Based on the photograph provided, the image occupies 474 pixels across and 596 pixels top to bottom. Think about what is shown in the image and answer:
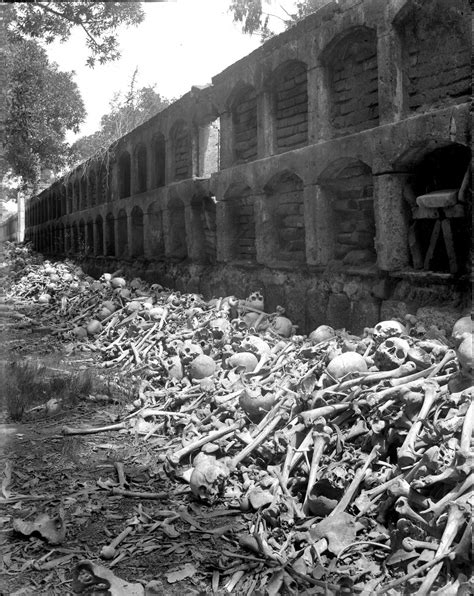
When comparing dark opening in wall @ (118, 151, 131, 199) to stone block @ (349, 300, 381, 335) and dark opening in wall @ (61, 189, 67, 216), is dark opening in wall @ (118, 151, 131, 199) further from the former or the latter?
stone block @ (349, 300, 381, 335)

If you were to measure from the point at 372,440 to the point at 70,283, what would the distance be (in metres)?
9.46

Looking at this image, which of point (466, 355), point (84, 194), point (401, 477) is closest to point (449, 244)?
point (466, 355)

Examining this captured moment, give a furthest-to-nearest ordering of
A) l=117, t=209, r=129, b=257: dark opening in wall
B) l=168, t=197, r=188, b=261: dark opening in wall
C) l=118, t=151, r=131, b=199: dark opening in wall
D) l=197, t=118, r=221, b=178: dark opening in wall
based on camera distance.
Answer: l=118, t=151, r=131, b=199: dark opening in wall
l=117, t=209, r=129, b=257: dark opening in wall
l=168, t=197, r=188, b=261: dark opening in wall
l=197, t=118, r=221, b=178: dark opening in wall

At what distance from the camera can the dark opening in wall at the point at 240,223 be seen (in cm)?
674

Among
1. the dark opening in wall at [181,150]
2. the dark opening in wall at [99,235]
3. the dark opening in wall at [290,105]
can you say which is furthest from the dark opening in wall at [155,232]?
the dark opening in wall at [290,105]

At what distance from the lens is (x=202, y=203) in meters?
7.99

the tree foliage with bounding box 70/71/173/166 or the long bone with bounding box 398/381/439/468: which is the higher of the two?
the tree foliage with bounding box 70/71/173/166

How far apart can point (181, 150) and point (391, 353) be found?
21.1 ft

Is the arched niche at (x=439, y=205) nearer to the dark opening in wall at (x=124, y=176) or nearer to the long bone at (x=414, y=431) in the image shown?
the long bone at (x=414, y=431)

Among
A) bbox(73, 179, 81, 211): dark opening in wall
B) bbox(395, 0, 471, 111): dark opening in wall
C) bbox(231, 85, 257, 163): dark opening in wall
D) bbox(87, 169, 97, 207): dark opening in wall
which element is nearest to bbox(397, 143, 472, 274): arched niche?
bbox(395, 0, 471, 111): dark opening in wall

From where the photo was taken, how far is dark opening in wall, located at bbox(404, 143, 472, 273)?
3.85m

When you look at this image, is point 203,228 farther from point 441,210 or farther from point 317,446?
point 317,446

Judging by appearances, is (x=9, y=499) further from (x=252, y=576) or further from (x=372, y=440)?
(x=372, y=440)

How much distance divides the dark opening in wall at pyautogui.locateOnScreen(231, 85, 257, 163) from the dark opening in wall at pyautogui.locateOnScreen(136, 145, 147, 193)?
3838 millimetres
